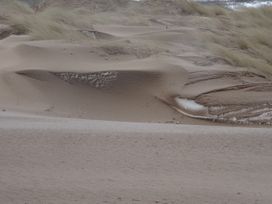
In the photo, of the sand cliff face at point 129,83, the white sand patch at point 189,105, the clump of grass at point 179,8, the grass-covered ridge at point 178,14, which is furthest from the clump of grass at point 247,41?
the clump of grass at point 179,8

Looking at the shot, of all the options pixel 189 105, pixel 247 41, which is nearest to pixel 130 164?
pixel 189 105

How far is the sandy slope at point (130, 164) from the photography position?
13.0 ft

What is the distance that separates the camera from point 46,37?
10.8 meters

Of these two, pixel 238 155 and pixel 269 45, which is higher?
pixel 269 45

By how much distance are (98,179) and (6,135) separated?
140 cm

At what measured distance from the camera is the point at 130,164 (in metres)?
4.62

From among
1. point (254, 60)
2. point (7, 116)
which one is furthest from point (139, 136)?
point (254, 60)

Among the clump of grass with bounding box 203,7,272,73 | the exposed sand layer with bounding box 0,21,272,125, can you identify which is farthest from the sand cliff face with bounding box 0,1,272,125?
the clump of grass with bounding box 203,7,272,73

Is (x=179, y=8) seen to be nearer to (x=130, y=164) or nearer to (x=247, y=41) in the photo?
(x=247, y=41)

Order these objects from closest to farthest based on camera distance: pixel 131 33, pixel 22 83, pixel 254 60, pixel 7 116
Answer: pixel 7 116
pixel 22 83
pixel 254 60
pixel 131 33

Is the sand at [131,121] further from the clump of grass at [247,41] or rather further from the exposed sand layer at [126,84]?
the clump of grass at [247,41]

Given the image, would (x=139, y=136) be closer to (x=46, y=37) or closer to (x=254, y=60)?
(x=254, y=60)

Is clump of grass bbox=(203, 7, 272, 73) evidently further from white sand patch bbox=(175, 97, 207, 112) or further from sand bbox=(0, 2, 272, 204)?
white sand patch bbox=(175, 97, 207, 112)

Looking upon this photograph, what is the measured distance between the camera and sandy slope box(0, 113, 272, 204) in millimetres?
3947
